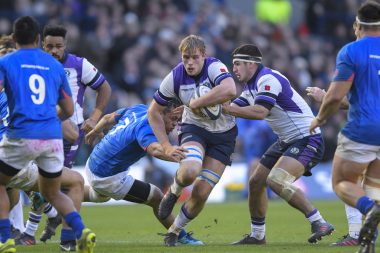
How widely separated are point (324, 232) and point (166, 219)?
1955 millimetres

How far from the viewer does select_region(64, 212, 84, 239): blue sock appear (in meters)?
9.14

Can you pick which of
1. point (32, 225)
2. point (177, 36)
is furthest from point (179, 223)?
point (177, 36)

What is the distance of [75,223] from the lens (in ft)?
30.2

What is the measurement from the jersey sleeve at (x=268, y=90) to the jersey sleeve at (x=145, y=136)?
56.2 inches

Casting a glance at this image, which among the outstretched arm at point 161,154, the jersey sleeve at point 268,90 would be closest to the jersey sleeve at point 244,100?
the jersey sleeve at point 268,90

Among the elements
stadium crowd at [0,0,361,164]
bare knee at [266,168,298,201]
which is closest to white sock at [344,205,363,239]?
bare knee at [266,168,298,201]

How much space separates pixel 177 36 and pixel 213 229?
11.2 meters

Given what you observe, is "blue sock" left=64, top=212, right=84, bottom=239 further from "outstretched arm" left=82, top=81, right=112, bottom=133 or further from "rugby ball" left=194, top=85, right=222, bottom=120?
"outstretched arm" left=82, top=81, right=112, bottom=133

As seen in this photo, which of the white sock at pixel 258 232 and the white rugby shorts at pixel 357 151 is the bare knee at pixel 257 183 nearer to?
the white sock at pixel 258 232

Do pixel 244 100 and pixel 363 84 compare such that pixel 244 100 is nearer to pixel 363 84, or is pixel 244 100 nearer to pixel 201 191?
pixel 201 191

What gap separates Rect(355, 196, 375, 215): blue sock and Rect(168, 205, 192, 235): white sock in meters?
2.52

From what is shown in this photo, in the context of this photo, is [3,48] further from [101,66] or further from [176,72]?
[101,66]

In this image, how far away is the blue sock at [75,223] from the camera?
30.0ft

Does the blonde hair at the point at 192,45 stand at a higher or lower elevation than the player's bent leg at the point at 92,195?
higher
